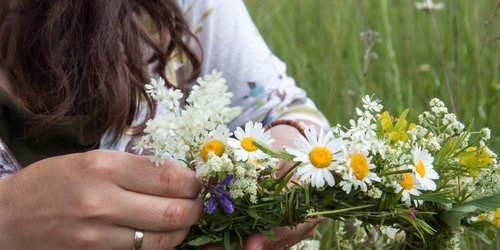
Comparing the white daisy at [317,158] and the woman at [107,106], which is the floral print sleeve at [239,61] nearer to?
the woman at [107,106]

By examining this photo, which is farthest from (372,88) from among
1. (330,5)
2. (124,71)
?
(124,71)

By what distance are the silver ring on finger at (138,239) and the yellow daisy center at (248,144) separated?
12 cm

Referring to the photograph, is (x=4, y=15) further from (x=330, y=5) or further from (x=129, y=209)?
(x=330, y=5)

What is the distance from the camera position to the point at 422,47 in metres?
2.17

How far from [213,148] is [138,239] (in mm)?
114

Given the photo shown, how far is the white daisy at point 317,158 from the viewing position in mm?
729

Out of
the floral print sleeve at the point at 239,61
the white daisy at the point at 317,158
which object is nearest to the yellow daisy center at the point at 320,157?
the white daisy at the point at 317,158

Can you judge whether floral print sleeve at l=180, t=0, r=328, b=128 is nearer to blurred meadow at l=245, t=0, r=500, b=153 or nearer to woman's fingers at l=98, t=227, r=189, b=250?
blurred meadow at l=245, t=0, r=500, b=153

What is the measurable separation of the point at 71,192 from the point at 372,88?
46.7 inches

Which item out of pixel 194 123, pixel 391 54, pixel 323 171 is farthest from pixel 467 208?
pixel 391 54

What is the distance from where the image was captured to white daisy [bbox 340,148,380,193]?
0.72m

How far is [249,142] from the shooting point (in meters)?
0.75

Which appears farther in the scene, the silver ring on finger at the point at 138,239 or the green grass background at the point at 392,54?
the green grass background at the point at 392,54

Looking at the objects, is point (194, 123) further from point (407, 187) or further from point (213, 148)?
point (407, 187)
